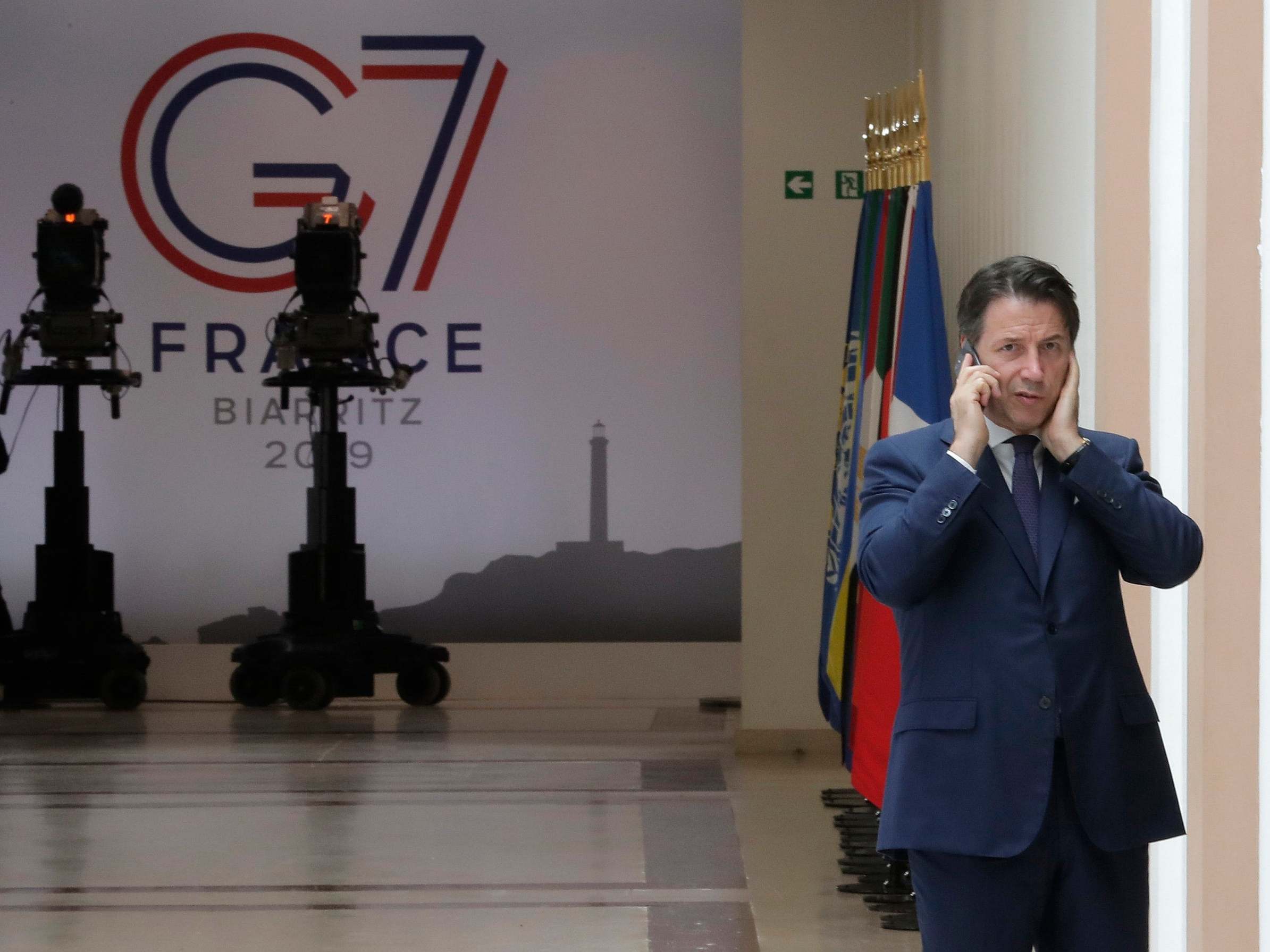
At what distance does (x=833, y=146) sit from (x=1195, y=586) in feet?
13.6

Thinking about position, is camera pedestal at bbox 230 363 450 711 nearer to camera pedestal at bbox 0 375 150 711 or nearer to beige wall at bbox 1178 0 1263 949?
camera pedestal at bbox 0 375 150 711

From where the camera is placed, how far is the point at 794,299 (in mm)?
6508

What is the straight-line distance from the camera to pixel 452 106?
28.3 ft

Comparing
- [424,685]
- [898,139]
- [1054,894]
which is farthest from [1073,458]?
[424,685]

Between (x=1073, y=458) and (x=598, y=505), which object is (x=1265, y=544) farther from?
(x=598, y=505)

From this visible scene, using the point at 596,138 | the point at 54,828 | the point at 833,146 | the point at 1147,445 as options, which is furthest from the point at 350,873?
the point at 596,138

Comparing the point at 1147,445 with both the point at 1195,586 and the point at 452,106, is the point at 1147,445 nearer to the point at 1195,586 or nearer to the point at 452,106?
the point at 1195,586

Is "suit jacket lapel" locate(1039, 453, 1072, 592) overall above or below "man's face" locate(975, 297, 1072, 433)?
below

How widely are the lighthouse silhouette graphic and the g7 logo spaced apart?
1249 millimetres

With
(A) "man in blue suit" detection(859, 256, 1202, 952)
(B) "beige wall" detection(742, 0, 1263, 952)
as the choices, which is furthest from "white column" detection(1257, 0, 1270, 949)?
(A) "man in blue suit" detection(859, 256, 1202, 952)

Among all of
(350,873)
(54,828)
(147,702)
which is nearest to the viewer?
(350,873)

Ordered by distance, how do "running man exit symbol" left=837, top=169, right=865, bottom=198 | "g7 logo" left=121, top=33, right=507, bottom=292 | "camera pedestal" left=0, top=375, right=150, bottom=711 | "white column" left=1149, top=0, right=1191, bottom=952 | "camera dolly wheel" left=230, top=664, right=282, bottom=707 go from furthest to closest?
1. "g7 logo" left=121, top=33, right=507, bottom=292
2. "camera dolly wheel" left=230, top=664, right=282, bottom=707
3. "camera pedestal" left=0, top=375, right=150, bottom=711
4. "running man exit symbol" left=837, top=169, right=865, bottom=198
5. "white column" left=1149, top=0, right=1191, bottom=952

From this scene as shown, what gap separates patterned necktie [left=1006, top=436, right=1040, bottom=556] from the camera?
1.88 metres

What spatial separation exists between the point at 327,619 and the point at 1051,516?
20.8 feet
